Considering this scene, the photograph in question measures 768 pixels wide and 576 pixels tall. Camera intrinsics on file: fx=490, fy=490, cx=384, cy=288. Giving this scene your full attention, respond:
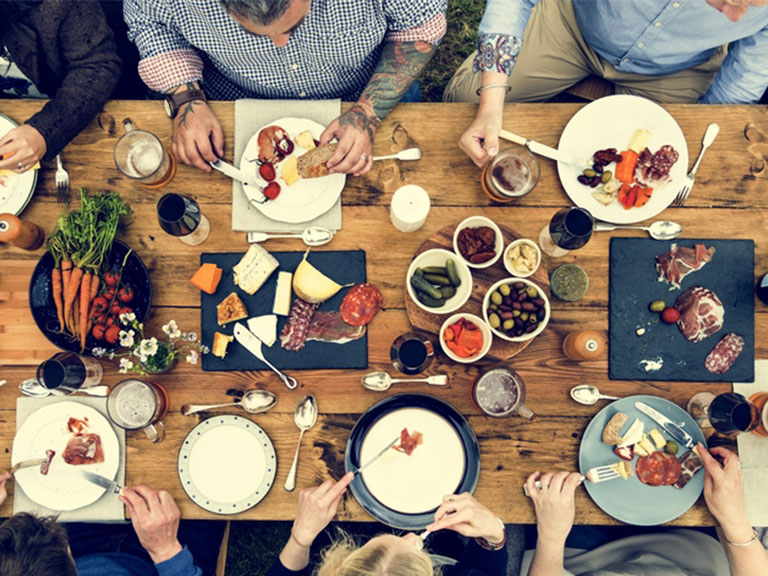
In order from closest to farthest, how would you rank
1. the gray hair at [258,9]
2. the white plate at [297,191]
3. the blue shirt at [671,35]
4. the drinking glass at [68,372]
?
1. the gray hair at [258,9]
2. the drinking glass at [68,372]
3. the white plate at [297,191]
4. the blue shirt at [671,35]

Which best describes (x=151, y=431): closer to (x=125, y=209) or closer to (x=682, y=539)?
(x=125, y=209)

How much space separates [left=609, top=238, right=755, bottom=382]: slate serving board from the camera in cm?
182

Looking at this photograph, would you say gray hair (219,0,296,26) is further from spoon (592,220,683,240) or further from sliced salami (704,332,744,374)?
sliced salami (704,332,744,374)

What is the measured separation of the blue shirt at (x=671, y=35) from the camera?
76.4 inches

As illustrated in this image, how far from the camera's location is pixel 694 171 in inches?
72.9

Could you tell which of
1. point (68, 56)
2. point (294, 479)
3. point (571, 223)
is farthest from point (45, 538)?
point (571, 223)

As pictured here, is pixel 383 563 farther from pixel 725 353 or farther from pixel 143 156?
pixel 143 156

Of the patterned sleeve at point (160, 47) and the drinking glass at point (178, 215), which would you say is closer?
the drinking glass at point (178, 215)

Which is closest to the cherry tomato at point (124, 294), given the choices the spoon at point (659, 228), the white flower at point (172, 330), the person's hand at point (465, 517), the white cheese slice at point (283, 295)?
the white flower at point (172, 330)

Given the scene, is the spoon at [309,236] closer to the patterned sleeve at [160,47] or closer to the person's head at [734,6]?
the patterned sleeve at [160,47]

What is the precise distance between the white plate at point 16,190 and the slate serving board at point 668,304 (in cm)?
220

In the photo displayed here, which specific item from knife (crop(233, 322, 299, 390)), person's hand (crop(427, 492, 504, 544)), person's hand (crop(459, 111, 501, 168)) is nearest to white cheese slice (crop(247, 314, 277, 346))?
knife (crop(233, 322, 299, 390))

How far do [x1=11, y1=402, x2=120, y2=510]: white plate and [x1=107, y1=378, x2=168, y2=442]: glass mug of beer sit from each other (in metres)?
0.13

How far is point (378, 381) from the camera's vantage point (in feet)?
5.88
